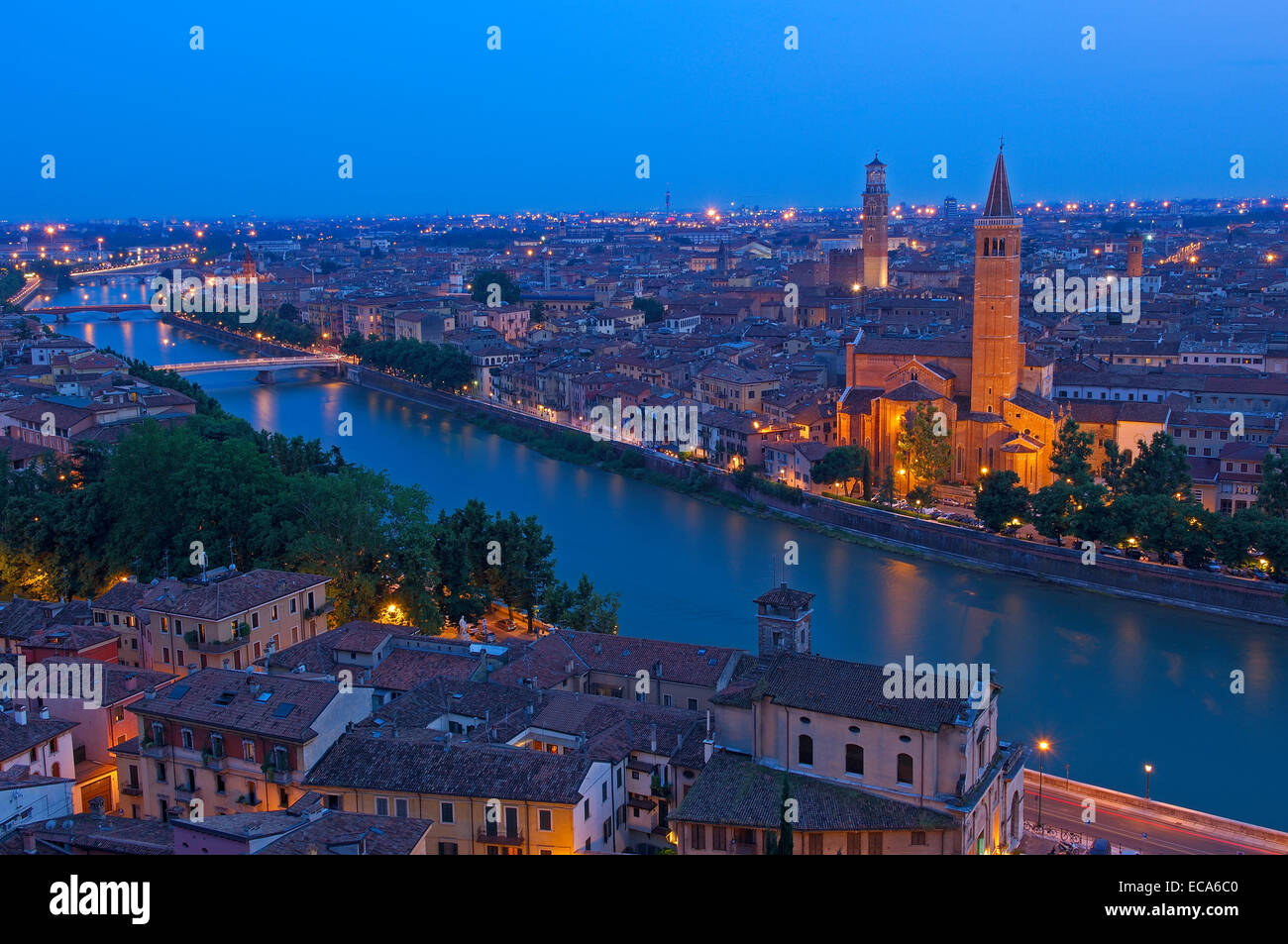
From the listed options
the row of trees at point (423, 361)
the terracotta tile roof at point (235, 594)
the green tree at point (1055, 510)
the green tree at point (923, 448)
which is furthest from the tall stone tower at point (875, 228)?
the terracotta tile roof at point (235, 594)

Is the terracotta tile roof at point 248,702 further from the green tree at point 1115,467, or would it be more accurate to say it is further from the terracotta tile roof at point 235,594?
the green tree at point 1115,467

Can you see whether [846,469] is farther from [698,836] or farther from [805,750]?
[698,836]

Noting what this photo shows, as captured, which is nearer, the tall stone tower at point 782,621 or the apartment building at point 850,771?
the apartment building at point 850,771

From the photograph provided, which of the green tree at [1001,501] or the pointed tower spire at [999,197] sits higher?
the pointed tower spire at [999,197]

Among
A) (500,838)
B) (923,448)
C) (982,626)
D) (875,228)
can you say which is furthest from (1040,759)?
(875,228)

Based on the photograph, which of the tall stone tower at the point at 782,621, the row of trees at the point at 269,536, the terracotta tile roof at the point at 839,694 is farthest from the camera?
the row of trees at the point at 269,536

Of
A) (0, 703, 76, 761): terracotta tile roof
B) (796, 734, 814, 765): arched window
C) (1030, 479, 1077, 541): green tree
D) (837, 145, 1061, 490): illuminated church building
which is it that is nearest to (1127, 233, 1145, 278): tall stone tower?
(837, 145, 1061, 490): illuminated church building
